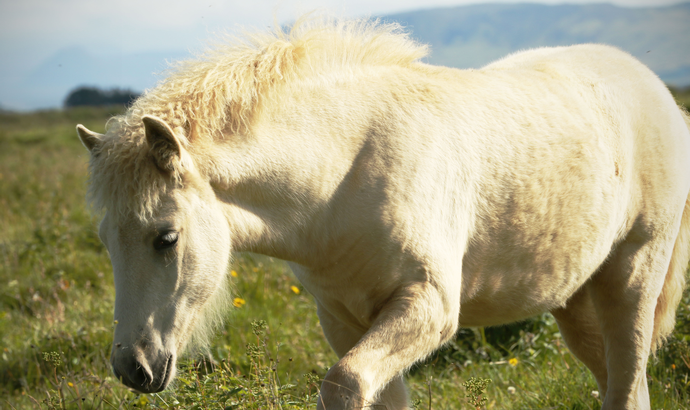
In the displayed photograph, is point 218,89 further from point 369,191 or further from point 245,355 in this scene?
point 245,355

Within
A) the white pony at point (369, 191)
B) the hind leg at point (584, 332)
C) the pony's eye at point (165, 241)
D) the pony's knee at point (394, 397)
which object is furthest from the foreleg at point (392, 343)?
the hind leg at point (584, 332)

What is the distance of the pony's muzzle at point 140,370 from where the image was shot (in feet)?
6.26

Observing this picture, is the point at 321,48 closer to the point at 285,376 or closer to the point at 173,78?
the point at 173,78

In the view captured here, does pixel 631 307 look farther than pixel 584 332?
No

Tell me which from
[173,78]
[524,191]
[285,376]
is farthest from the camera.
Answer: [285,376]

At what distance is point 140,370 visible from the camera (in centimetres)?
192

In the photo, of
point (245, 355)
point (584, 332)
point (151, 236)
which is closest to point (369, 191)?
point (151, 236)

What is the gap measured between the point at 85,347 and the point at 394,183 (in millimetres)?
3304

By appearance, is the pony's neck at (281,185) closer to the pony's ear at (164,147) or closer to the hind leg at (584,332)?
the pony's ear at (164,147)

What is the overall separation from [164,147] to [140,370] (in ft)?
2.78

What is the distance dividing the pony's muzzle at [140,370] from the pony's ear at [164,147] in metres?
0.72

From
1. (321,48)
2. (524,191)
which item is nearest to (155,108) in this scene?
(321,48)

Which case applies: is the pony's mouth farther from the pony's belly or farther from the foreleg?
the pony's belly

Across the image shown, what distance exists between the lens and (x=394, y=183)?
2.12m
